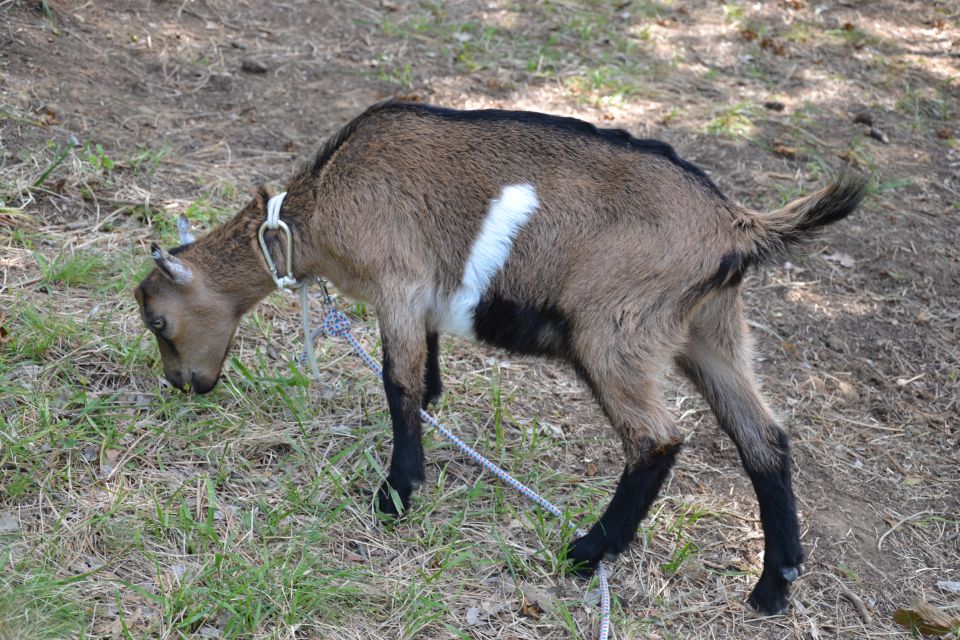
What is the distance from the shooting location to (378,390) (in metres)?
4.12

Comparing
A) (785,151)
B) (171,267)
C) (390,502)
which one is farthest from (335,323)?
(785,151)

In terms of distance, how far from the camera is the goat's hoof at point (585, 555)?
3.19 m

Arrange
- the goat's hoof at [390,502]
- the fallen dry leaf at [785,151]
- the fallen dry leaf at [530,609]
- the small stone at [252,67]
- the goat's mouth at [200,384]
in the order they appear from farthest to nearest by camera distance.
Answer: the small stone at [252,67] < the fallen dry leaf at [785,151] < the goat's mouth at [200,384] < the goat's hoof at [390,502] < the fallen dry leaf at [530,609]

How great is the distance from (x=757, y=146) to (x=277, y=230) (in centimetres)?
376

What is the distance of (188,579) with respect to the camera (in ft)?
9.54

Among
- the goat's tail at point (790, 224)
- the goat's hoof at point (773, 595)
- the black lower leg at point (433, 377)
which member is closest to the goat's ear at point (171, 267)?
the black lower leg at point (433, 377)

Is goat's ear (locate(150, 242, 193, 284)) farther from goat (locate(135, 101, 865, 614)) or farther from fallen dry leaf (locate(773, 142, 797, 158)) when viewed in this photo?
fallen dry leaf (locate(773, 142, 797, 158))

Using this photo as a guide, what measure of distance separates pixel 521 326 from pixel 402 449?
2.14ft

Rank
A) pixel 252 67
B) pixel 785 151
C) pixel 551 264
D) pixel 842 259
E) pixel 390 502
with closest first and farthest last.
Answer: pixel 551 264
pixel 390 502
pixel 842 259
pixel 785 151
pixel 252 67

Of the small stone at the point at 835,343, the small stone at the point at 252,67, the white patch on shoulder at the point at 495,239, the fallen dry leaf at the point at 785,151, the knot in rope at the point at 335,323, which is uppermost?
the white patch on shoulder at the point at 495,239

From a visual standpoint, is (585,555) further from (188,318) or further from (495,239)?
(188,318)

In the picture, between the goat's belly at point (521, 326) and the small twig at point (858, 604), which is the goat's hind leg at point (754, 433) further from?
the goat's belly at point (521, 326)

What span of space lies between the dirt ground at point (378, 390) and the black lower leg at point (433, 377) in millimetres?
163

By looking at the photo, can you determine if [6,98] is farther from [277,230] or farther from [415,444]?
[415,444]
